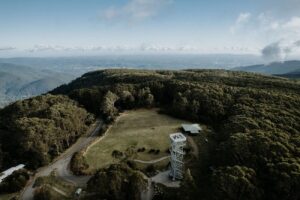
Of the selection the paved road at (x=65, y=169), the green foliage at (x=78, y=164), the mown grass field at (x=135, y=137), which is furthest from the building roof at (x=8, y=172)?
the mown grass field at (x=135, y=137)

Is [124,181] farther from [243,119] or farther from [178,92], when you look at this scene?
[178,92]

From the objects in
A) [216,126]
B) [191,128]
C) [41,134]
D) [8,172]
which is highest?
[191,128]

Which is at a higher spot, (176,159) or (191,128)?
(191,128)

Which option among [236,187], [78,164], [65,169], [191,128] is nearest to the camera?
[236,187]

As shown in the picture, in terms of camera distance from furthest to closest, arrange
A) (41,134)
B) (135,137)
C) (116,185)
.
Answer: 1. (135,137)
2. (41,134)
3. (116,185)

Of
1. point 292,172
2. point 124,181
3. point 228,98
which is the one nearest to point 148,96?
point 228,98

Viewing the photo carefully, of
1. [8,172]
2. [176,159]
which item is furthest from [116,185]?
[8,172]

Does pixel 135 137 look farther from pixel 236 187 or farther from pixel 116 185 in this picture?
pixel 236 187
